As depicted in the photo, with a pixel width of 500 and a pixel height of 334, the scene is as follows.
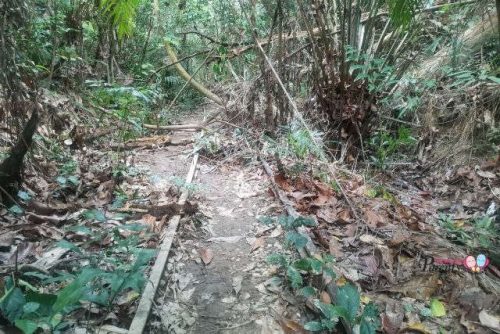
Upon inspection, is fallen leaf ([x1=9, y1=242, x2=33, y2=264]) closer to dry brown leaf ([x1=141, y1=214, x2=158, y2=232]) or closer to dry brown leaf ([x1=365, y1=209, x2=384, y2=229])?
dry brown leaf ([x1=141, y1=214, x2=158, y2=232])

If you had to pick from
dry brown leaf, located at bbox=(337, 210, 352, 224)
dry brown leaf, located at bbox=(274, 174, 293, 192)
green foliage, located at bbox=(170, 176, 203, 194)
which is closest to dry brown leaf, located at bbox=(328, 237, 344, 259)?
dry brown leaf, located at bbox=(337, 210, 352, 224)

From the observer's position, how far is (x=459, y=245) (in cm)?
277

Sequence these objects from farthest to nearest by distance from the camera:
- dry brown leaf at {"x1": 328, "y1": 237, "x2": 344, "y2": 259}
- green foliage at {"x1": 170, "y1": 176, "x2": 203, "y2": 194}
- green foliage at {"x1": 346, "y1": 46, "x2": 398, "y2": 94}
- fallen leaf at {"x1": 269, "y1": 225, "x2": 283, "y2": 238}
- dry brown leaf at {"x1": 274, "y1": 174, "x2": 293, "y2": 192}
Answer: green foliage at {"x1": 346, "y1": 46, "x2": 398, "y2": 94} → dry brown leaf at {"x1": 274, "y1": 174, "x2": 293, "y2": 192} → green foliage at {"x1": 170, "y1": 176, "x2": 203, "y2": 194} → fallen leaf at {"x1": 269, "y1": 225, "x2": 283, "y2": 238} → dry brown leaf at {"x1": 328, "y1": 237, "x2": 344, "y2": 259}

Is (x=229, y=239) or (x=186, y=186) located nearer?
(x=229, y=239)

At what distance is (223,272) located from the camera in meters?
2.57

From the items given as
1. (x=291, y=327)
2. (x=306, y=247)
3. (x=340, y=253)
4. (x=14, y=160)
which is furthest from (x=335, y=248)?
(x=14, y=160)

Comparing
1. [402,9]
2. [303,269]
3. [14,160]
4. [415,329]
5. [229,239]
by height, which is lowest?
[229,239]

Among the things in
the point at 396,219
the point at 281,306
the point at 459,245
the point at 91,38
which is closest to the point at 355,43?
the point at 396,219

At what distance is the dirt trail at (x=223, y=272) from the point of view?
6.87 ft

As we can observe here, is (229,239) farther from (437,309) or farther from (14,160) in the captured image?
(14,160)

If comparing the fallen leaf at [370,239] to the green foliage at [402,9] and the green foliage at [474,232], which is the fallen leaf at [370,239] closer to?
the green foliage at [474,232]

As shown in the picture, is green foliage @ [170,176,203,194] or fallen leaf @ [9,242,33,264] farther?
green foliage @ [170,176,203,194]

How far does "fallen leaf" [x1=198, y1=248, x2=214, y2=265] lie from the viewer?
2.67 m

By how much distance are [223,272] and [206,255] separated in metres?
0.21
